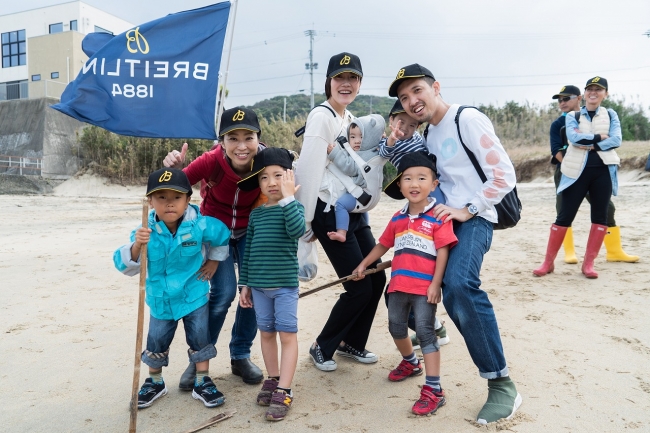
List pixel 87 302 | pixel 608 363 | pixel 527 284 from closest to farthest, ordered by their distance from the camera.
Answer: pixel 608 363
pixel 87 302
pixel 527 284

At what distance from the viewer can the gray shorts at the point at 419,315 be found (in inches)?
126

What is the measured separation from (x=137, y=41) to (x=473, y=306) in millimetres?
4233

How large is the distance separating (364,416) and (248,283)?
106cm

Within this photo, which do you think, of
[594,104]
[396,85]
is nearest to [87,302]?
[396,85]

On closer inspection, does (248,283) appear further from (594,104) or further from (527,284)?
(594,104)

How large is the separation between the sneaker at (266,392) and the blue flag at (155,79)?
8.29 feet

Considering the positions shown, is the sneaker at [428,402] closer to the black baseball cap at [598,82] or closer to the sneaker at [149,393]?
the sneaker at [149,393]

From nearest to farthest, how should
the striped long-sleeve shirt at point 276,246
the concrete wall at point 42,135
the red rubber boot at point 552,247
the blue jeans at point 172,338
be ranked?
the striped long-sleeve shirt at point 276,246 → the blue jeans at point 172,338 → the red rubber boot at point 552,247 → the concrete wall at point 42,135

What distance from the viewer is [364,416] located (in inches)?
124

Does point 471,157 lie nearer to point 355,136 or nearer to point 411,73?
point 411,73

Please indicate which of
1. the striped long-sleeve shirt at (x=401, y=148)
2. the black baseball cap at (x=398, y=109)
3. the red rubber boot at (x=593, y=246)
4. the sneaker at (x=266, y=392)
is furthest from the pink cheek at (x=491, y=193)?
the red rubber boot at (x=593, y=246)

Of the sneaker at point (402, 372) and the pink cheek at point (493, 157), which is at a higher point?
the pink cheek at point (493, 157)

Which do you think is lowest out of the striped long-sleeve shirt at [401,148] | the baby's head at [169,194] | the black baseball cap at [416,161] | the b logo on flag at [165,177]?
the baby's head at [169,194]

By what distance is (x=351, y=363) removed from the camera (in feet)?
13.2
